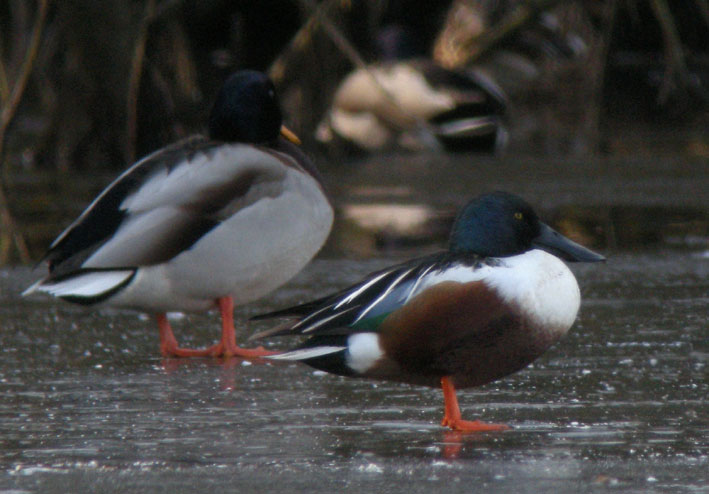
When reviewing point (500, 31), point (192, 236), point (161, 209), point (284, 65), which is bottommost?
point (192, 236)

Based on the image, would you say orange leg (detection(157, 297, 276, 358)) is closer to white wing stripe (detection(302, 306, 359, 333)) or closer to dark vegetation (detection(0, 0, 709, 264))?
white wing stripe (detection(302, 306, 359, 333))

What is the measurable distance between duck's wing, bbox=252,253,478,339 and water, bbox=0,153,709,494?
0.94 ft

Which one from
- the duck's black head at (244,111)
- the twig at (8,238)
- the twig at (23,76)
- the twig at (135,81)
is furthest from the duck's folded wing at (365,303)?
the twig at (135,81)

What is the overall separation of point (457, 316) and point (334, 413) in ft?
1.85

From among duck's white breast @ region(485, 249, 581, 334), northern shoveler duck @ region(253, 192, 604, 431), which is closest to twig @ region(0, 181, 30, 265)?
northern shoveler duck @ region(253, 192, 604, 431)

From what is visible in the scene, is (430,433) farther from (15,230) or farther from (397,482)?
(15,230)

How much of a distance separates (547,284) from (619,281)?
10.6ft

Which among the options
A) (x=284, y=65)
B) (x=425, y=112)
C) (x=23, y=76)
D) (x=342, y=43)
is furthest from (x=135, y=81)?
(x=425, y=112)

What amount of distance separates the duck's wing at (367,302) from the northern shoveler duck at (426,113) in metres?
10.3

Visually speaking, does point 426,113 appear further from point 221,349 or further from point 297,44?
point 221,349

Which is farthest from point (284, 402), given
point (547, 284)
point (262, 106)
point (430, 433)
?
point (262, 106)

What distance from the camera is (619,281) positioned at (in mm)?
7621

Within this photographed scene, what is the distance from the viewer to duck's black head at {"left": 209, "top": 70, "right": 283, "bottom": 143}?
645 cm

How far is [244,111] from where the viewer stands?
254 inches
